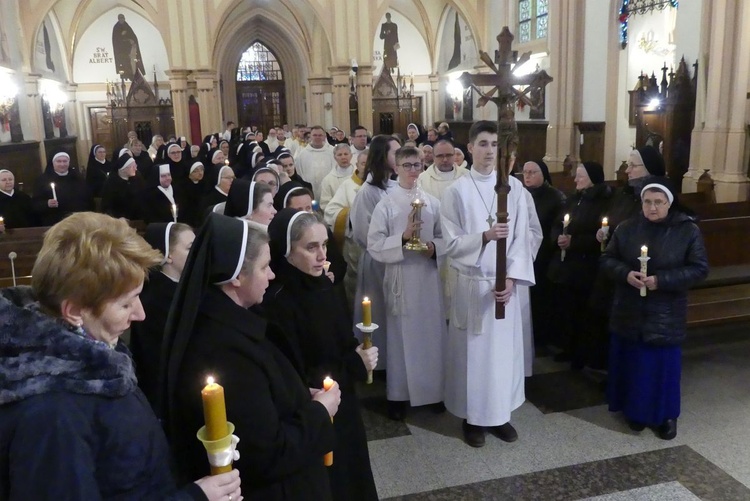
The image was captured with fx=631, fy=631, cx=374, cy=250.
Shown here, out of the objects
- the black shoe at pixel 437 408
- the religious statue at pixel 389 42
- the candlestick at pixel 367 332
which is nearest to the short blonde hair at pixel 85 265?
the candlestick at pixel 367 332

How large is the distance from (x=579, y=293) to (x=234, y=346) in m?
4.09

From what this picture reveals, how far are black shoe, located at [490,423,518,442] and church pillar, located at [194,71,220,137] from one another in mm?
17064

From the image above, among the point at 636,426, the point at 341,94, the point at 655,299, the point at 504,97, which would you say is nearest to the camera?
the point at 504,97

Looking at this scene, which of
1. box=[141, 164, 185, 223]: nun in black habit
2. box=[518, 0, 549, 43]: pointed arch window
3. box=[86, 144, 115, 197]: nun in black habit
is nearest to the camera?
box=[141, 164, 185, 223]: nun in black habit

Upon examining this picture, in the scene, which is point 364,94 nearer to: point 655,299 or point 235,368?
point 655,299

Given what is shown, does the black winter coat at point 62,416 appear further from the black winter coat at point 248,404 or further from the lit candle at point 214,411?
the black winter coat at point 248,404

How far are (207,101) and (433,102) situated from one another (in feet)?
33.9

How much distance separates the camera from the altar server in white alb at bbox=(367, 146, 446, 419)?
174 inches

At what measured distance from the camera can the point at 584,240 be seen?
16.8ft

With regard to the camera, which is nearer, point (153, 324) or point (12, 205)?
point (153, 324)

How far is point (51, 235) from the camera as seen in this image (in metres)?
1.49

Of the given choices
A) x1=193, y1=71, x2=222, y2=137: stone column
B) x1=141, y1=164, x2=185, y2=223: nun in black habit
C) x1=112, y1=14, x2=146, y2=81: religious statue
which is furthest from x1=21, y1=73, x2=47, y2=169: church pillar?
x1=141, y1=164, x2=185, y2=223: nun in black habit

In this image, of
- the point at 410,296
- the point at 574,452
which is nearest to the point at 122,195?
the point at 410,296

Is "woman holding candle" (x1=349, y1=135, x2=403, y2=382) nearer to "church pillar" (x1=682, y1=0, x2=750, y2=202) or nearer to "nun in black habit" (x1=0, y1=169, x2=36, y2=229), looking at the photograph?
"nun in black habit" (x1=0, y1=169, x2=36, y2=229)
